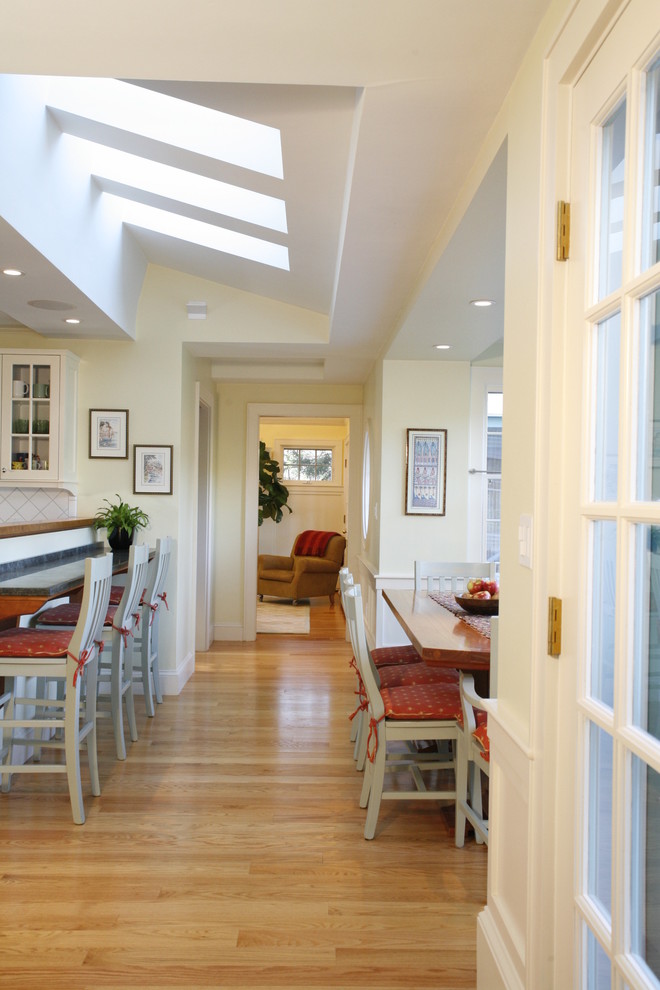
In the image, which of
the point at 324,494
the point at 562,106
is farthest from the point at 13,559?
the point at 324,494

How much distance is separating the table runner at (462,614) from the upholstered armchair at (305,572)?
4.88 metres

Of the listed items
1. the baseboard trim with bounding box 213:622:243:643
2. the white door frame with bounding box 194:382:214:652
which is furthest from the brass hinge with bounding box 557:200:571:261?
the baseboard trim with bounding box 213:622:243:643

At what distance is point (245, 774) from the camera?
371 cm

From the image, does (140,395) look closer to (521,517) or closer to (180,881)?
(180,881)

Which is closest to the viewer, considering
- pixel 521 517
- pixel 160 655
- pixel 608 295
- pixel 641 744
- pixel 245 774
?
pixel 641 744

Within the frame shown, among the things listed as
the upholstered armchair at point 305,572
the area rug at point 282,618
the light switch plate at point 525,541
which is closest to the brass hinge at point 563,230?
the light switch plate at point 525,541

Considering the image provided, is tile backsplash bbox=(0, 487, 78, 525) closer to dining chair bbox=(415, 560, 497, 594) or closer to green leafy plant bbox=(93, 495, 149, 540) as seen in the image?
green leafy plant bbox=(93, 495, 149, 540)

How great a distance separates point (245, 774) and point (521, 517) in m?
2.49

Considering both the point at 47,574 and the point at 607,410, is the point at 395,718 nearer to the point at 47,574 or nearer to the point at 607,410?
the point at 47,574

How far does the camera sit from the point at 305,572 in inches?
367

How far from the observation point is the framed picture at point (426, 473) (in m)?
5.20

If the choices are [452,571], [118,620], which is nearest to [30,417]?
[118,620]

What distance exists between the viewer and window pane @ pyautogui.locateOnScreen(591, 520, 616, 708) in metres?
1.36

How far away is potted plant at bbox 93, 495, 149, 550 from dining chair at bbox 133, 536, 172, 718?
257 mm
